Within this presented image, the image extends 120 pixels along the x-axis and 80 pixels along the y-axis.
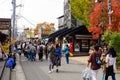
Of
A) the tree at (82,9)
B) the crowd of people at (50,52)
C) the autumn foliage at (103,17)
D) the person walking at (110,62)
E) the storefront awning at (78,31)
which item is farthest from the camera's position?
the storefront awning at (78,31)

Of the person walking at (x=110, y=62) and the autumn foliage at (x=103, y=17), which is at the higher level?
the autumn foliage at (x=103, y=17)

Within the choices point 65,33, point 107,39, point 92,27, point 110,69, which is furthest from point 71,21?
point 110,69

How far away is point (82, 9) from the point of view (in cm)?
5044

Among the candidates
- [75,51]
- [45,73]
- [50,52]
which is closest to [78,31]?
[75,51]

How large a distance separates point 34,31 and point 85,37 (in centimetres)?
9327

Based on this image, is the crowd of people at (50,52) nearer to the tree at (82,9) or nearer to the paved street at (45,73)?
the paved street at (45,73)

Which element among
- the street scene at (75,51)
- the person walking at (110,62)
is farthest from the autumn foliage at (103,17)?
the person walking at (110,62)

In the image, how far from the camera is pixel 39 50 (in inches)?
1481

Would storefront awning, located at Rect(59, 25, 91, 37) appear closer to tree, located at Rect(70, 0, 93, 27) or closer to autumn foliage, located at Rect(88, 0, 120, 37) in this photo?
tree, located at Rect(70, 0, 93, 27)

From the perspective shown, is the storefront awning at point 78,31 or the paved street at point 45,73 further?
the storefront awning at point 78,31

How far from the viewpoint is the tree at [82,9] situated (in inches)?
1906

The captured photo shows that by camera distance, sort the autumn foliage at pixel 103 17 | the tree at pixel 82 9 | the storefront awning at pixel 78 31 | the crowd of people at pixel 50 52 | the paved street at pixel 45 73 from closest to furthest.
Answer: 1. the paved street at pixel 45 73
2. the crowd of people at pixel 50 52
3. the autumn foliage at pixel 103 17
4. the tree at pixel 82 9
5. the storefront awning at pixel 78 31

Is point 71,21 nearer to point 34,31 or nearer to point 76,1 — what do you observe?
point 76,1

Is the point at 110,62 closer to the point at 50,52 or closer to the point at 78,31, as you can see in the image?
the point at 50,52
